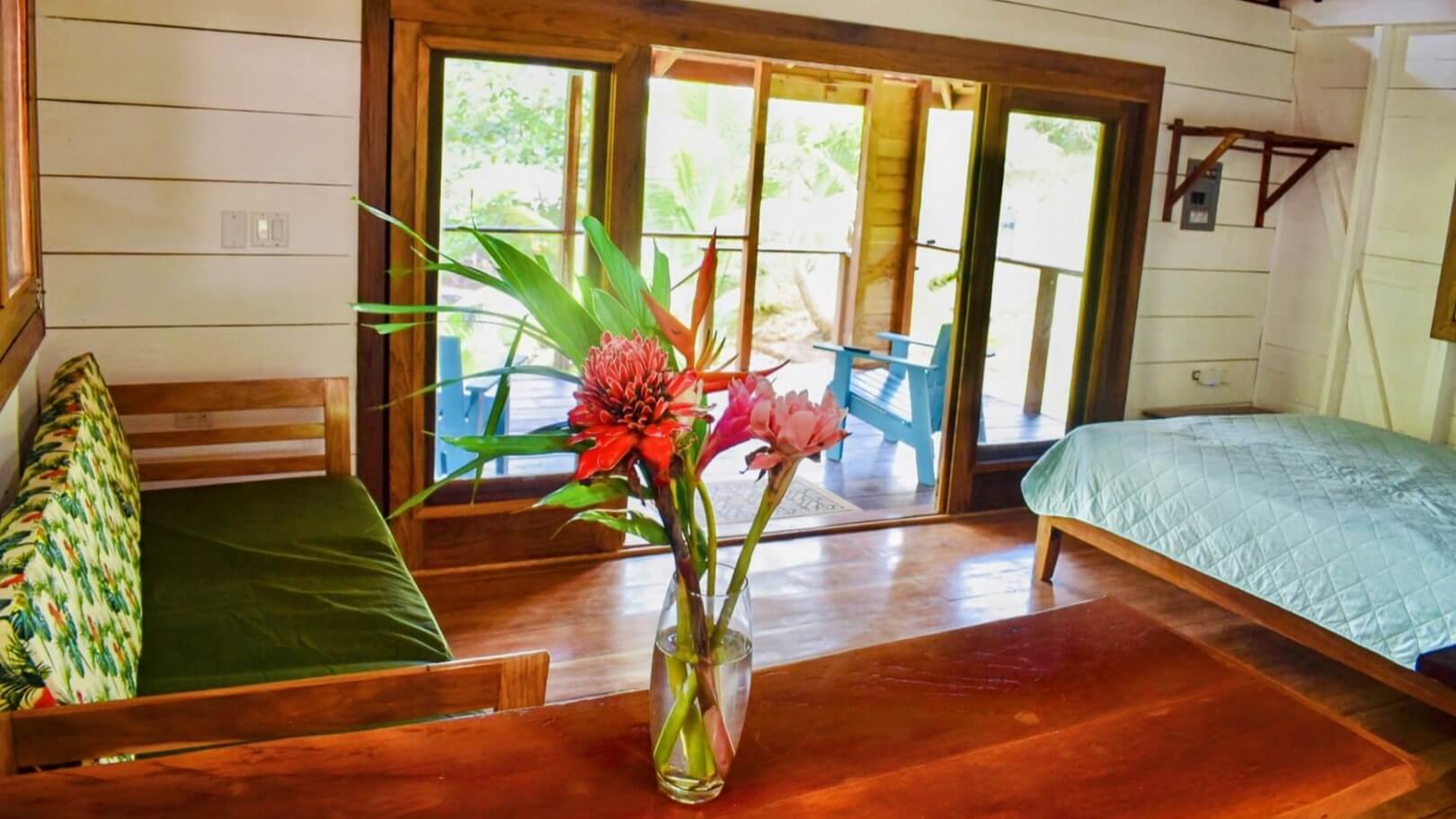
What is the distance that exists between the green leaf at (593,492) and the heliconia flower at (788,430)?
0.14 meters

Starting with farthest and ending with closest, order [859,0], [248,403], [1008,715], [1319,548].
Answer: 1. [859,0]
2. [248,403]
3. [1319,548]
4. [1008,715]

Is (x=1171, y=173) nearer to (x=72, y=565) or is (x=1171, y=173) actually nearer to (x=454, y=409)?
(x=454, y=409)

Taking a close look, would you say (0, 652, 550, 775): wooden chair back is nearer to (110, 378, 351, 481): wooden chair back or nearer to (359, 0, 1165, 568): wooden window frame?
(110, 378, 351, 481): wooden chair back

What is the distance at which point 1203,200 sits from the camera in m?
5.13

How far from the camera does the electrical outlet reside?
3.43m

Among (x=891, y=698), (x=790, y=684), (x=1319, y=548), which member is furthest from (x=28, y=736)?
(x=1319, y=548)

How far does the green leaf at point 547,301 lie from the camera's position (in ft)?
4.33

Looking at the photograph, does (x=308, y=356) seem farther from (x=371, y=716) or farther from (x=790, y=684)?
(x=790, y=684)

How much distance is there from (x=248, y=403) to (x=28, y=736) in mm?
2060

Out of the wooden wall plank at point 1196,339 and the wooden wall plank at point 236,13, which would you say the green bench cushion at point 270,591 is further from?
the wooden wall plank at point 1196,339

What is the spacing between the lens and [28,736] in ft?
4.67

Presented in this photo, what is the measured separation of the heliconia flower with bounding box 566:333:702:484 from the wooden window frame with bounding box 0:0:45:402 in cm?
160

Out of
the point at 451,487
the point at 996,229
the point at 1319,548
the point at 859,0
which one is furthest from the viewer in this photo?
the point at 996,229

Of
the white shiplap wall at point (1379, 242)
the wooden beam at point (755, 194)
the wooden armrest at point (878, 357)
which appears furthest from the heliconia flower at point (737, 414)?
the wooden beam at point (755, 194)
